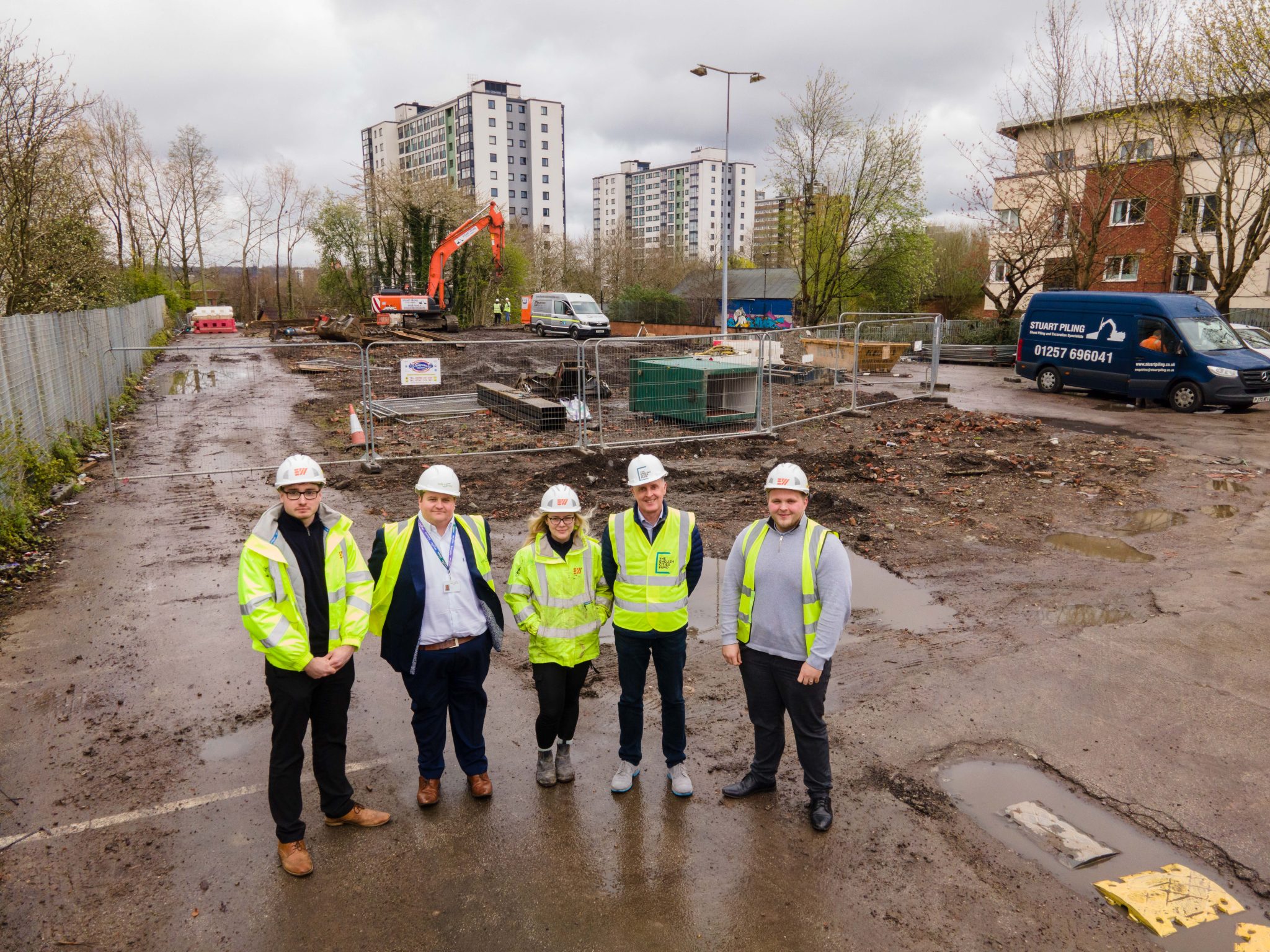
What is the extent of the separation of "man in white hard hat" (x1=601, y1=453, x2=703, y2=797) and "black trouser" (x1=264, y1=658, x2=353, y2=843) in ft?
4.76

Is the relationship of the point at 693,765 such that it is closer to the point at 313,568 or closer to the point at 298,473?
the point at 313,568

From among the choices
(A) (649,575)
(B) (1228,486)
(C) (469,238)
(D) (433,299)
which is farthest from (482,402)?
(D) (433,299)

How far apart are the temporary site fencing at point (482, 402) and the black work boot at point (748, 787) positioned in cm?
868

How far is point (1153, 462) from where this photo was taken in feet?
42.0

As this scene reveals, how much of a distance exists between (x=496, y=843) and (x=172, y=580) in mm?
5527

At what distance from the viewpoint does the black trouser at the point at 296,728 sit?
3.85 m

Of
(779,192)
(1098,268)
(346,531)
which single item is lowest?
(346,531)

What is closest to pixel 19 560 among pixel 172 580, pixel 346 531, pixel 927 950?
pixel 172 580

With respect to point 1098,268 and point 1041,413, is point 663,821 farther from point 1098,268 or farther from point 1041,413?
point 1098,268

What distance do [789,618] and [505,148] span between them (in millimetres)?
112429

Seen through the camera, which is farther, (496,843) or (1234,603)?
(1234,603)

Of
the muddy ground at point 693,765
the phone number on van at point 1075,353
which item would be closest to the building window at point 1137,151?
the phone number on van at point 1075,353

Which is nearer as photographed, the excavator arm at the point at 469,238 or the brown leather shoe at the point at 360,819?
the brown leather shoe at the point at 360,819

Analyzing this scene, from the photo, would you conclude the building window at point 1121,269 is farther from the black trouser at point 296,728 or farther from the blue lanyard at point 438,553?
the black trouser at point 296,728
